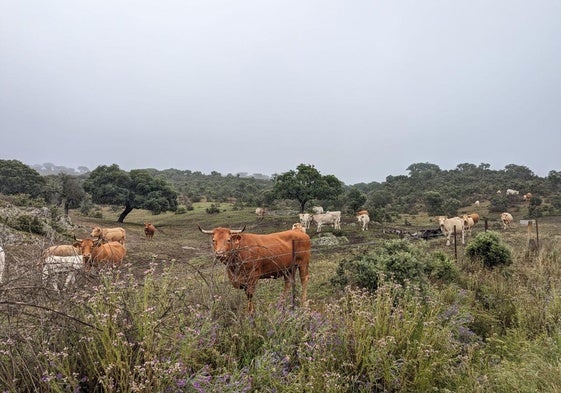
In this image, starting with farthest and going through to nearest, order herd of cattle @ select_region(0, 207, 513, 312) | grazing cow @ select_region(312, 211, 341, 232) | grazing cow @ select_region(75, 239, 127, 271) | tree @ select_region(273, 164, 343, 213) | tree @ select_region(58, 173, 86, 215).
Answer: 1. tree @ select_region(58, 173, 86, 215)
2. tree @ select_region(273, 164, 343, 213)
3. grazing cow @ select_region(312, 211, 341, 232)
4. grazing cow @ select_region(75, 239, 127, 271)
5. herd of cattle @ select_region(0, 207, 513, 312)

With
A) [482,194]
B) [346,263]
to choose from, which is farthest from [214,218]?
[482,194]

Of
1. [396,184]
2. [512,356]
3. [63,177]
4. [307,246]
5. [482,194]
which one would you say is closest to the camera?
[512,356]

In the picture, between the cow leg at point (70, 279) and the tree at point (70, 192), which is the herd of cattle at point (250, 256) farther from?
the tree at point (70, 192)

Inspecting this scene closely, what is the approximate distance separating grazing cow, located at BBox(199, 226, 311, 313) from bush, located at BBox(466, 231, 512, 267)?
589 centimetres

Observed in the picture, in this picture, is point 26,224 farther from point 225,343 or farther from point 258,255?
point 225,343

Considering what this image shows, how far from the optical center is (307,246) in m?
8.33

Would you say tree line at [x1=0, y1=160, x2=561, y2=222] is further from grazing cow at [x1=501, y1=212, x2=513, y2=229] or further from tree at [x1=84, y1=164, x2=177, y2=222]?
grazing cow at [x1=501, y1=212, x2=513, y2=229]

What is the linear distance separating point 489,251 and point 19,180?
45.2m

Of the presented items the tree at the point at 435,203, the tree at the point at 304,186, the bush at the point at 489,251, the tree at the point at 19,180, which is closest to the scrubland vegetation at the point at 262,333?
the bush at the point at 489,251

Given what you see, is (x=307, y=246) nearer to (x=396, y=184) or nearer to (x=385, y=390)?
(x=385, y=390)

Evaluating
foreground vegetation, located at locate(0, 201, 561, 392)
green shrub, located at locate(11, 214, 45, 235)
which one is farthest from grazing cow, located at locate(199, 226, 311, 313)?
green shrub, located at locate(11, 214, 45, 235)

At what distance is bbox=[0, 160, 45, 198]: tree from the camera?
3934 cm

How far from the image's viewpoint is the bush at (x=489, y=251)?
1045 centimetres

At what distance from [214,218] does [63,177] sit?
1700 centimetres
